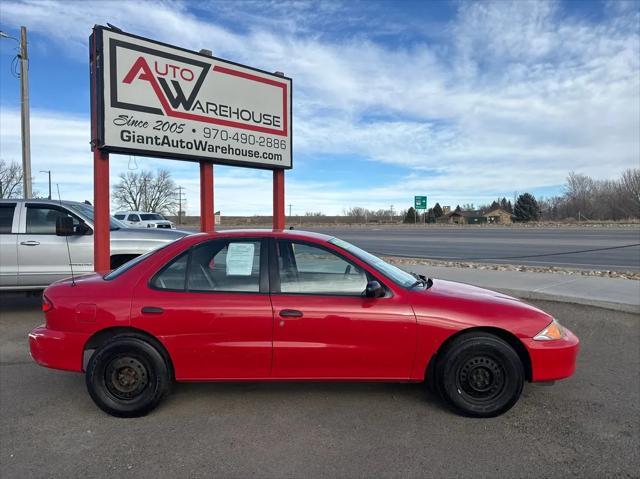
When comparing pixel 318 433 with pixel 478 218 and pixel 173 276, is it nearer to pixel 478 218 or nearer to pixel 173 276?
pixel 173 276

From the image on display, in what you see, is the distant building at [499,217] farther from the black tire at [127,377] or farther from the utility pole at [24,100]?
the black tire at [127,377]

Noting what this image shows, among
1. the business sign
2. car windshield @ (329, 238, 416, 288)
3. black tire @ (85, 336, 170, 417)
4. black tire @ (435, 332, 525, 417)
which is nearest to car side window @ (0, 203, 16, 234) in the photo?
the business sign

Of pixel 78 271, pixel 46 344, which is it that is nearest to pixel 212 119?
pixel 78 271

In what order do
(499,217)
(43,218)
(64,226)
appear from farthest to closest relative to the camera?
(499,217)
(43,218)
(64,226)

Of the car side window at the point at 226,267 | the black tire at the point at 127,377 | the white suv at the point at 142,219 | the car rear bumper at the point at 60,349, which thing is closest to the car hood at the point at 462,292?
the car side window at the point at 226,267

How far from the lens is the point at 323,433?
3.40 m

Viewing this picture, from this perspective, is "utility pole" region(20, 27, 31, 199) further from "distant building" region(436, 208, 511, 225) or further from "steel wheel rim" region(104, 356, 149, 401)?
"distant building" region(436, 208, 511, 225)

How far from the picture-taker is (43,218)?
23.7 feet

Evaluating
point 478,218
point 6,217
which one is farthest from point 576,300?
point 478,218

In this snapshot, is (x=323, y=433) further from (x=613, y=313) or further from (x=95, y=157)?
(x=613, y=313)

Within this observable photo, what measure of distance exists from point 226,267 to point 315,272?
0.74 metres

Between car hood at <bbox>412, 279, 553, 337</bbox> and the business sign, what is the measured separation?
4771 millimetres

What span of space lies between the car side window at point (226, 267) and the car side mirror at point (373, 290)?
0.86 meters

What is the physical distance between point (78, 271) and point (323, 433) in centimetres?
544
